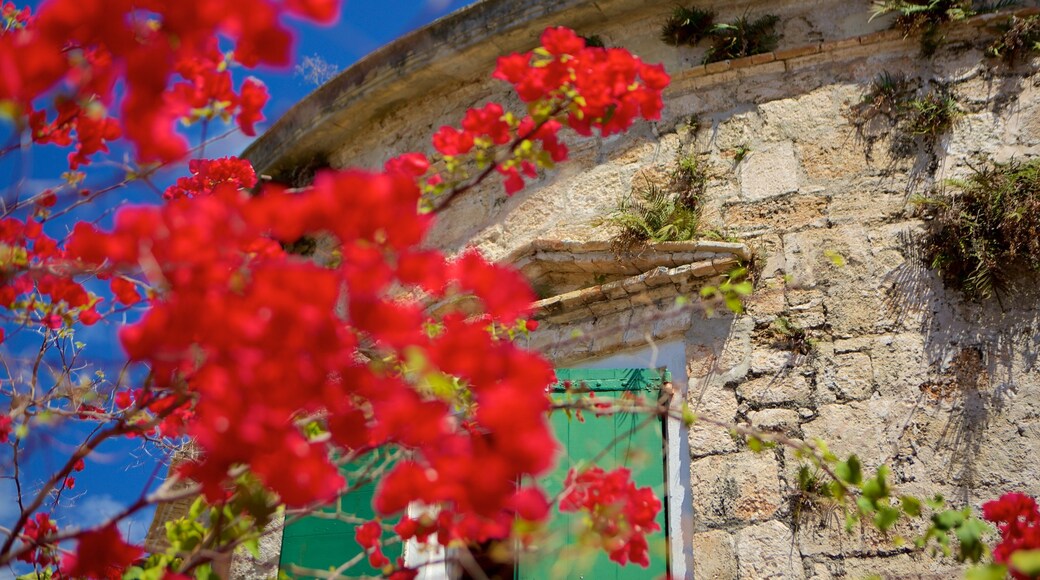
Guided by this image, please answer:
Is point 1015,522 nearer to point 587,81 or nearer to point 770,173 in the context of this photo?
point 587,81

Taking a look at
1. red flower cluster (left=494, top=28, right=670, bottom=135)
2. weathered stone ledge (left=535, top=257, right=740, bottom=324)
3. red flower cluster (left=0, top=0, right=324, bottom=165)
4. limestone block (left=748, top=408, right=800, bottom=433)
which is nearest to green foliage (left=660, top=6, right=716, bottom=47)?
weathered stone ledge (left=535, top=257, right=740, bottom=324)

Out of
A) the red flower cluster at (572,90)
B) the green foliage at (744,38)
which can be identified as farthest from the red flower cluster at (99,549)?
the green foliage at (744,38)

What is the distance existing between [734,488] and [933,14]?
251 centimetres

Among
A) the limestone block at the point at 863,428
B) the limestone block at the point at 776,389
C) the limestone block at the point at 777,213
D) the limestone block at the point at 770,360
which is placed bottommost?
the limestone block at the point at 863,428

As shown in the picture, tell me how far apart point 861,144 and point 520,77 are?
2.48 metres

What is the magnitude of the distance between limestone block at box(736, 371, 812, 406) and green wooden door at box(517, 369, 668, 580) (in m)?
0.40

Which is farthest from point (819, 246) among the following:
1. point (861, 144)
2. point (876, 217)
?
point (861, 144)

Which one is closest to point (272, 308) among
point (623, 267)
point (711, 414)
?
point (711, 414)

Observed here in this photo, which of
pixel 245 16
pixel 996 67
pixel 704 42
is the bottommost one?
pixel 245 16

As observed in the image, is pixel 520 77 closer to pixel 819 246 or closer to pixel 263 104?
pixel 263 104

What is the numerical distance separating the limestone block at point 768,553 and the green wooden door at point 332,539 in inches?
60.5

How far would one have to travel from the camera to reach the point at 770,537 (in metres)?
3.63

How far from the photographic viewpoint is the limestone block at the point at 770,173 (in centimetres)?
444

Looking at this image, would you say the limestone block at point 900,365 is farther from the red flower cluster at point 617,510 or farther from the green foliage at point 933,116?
the red flower cluster at point 617,510
